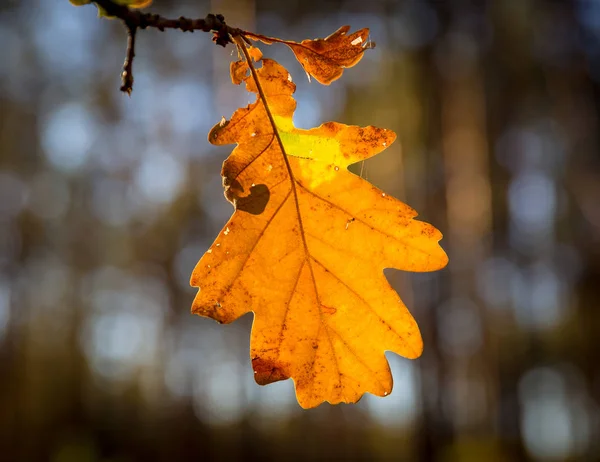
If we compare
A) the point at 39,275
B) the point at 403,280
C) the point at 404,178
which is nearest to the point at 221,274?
the point at 403,280

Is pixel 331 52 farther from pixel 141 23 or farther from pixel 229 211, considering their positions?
pixel 229 211

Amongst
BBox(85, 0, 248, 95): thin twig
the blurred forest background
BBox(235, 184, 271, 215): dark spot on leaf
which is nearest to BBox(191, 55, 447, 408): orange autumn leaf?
BBox(235, 184, 271, 215): dark spot on leaf

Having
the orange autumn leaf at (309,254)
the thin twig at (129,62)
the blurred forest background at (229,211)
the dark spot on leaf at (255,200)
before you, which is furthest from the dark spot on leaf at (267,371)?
the blurred forest background at (229,211)

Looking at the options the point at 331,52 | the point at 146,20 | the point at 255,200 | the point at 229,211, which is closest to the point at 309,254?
Answer: the point at 255,200

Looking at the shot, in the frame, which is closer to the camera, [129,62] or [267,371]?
[129,62]

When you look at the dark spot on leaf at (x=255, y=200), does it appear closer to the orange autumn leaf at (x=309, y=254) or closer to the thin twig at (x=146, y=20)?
the orange autumn leaf at (x=309, y=254)

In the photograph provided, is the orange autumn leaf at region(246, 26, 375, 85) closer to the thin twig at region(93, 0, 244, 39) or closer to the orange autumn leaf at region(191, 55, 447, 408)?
the orange autumn leaf at region(191, 55, 447, 408)
